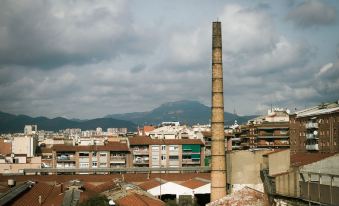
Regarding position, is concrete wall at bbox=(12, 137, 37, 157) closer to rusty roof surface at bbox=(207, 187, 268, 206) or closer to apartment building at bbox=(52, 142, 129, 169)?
apartment building at bbox=(52, 142, 129, 169)

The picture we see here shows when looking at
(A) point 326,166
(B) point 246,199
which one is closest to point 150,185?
(B) point 246,199

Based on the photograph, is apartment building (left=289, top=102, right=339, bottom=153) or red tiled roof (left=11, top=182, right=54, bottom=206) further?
apartment building (left=289, top=102, right=339, bottom=153)

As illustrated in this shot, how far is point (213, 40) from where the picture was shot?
44.4m

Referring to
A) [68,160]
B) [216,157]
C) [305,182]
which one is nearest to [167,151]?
[68,160]

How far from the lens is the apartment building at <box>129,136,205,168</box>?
7969cm

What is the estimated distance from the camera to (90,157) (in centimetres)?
7825

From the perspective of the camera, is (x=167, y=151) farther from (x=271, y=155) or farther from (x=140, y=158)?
(x=271, y=155)

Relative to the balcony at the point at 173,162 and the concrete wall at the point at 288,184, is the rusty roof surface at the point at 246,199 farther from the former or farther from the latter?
the balcony at the point at 173,162

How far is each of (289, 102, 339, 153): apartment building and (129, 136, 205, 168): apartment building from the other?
14525 mm

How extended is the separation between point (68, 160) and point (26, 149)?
1842cm

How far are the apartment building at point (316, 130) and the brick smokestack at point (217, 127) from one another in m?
27.2

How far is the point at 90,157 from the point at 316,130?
107ft

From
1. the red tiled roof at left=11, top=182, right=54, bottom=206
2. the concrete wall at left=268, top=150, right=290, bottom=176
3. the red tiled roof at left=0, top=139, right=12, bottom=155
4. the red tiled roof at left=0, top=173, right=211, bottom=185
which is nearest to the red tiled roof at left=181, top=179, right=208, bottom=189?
the red tiled roof at left=0, top=173, right=211, bottom=185

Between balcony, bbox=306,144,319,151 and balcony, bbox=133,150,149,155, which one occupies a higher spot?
balcony, bbox=306,144,319,151
